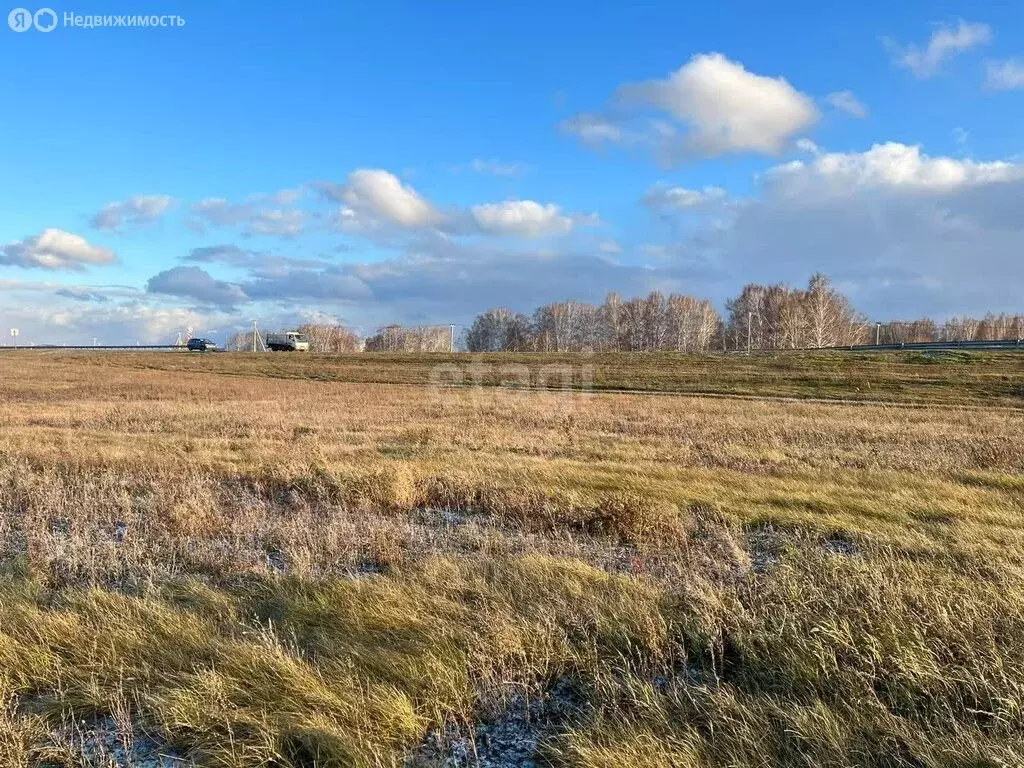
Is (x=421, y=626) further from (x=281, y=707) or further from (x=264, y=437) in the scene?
(x=264, y=437)

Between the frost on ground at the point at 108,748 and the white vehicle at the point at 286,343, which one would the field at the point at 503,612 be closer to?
the frost on ground at the point at 108,748

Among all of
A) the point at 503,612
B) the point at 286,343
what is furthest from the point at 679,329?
the point at 503,612

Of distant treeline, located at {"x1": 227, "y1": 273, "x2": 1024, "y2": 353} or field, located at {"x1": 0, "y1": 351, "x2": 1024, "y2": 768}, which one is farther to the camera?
distant treeline, located at {"x1": 227, "y1": 273, "x2": 1024, "y2": 353}

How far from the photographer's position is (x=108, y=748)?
2969mm

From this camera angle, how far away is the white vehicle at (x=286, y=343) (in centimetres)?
8875

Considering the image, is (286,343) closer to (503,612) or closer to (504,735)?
(503,612)

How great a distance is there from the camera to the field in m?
2.94

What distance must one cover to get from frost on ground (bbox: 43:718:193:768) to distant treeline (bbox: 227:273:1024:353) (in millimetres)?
89712

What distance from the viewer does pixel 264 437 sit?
49.2 feet

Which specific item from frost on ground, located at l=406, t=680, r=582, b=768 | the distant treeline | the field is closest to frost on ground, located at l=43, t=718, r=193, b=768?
the field

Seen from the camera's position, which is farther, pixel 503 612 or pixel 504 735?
pixel 503 612

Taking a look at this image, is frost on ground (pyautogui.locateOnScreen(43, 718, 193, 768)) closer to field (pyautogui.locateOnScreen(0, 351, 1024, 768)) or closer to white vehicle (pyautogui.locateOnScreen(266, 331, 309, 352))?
field (pyautogui.locateOnScreen(0, 351, 1024, 768))

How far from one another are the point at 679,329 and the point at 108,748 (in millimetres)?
116455

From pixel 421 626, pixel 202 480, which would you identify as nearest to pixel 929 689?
pixel 421 626
